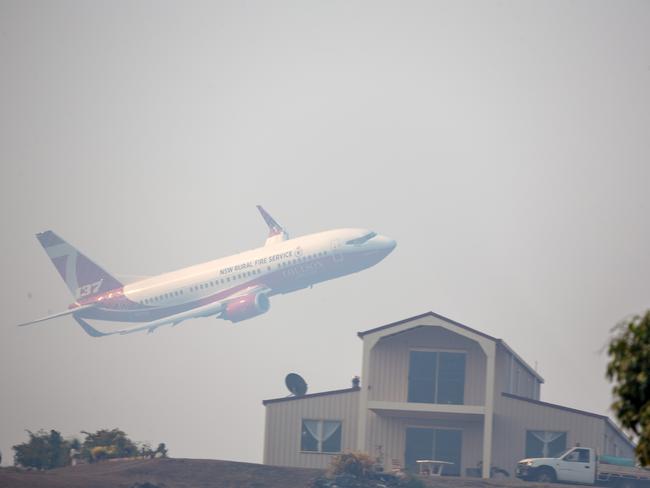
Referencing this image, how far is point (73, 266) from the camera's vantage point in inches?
4717

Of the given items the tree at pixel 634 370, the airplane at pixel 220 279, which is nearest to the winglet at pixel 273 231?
the airplane at pixel 220 279

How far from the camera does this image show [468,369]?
6059 cm

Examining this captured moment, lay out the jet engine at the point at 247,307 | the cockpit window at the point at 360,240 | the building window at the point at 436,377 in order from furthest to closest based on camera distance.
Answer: the jet engine at the point at 247,307, the cockpit window at the point at 360,240, the building window at the point at 436,377

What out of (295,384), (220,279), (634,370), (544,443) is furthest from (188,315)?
(634,370)

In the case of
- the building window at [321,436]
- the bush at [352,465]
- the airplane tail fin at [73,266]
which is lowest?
the bush at [352,465]

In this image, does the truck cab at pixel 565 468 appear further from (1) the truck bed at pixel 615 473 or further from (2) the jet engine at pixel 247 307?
(2) the jet engine at pixel 247 307

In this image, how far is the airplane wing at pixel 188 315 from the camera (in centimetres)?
10506

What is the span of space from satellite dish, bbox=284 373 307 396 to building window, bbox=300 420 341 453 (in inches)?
162

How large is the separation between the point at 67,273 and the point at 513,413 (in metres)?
67.6

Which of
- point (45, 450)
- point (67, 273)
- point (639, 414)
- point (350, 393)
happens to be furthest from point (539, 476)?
point (67, 273)

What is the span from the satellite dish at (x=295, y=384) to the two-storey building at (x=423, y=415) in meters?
4.10

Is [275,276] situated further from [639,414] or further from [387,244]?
[639,414]

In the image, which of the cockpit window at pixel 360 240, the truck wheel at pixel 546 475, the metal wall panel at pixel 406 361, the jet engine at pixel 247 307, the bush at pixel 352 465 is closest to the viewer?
the bush at pixel 352 465

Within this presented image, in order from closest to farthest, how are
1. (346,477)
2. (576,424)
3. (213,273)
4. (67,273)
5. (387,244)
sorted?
(346,477) → (576,424) → (387,244) → (213,273) → (67,273)
